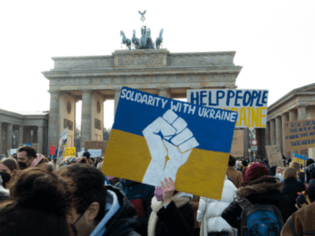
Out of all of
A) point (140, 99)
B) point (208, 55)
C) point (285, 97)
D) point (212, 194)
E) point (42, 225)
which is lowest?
point (212, 194)

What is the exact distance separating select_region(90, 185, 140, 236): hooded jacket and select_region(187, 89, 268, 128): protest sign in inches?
202

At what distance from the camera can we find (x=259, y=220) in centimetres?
352

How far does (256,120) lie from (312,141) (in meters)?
6.33

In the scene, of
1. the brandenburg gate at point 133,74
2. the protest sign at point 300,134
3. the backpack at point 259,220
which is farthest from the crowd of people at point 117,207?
the brandenburg gate at point 133,74

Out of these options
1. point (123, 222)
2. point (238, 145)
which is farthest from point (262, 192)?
point (238, 145)

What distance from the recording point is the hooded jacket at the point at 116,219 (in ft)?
7.08

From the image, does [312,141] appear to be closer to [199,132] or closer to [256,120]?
[256,120]

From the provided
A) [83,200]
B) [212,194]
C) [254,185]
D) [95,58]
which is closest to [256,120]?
[254,185]

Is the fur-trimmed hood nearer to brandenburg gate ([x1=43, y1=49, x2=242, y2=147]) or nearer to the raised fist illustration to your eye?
the raised fist illustration

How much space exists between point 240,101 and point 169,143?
14.7 feet

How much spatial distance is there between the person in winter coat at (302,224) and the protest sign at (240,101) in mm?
4907

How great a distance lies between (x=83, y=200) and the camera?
2133 mm

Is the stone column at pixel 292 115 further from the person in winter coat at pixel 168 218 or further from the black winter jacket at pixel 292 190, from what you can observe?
the person in winter coat at pixel 168 218

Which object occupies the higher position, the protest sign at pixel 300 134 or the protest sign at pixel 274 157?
the protest sign at pixel 300 134
